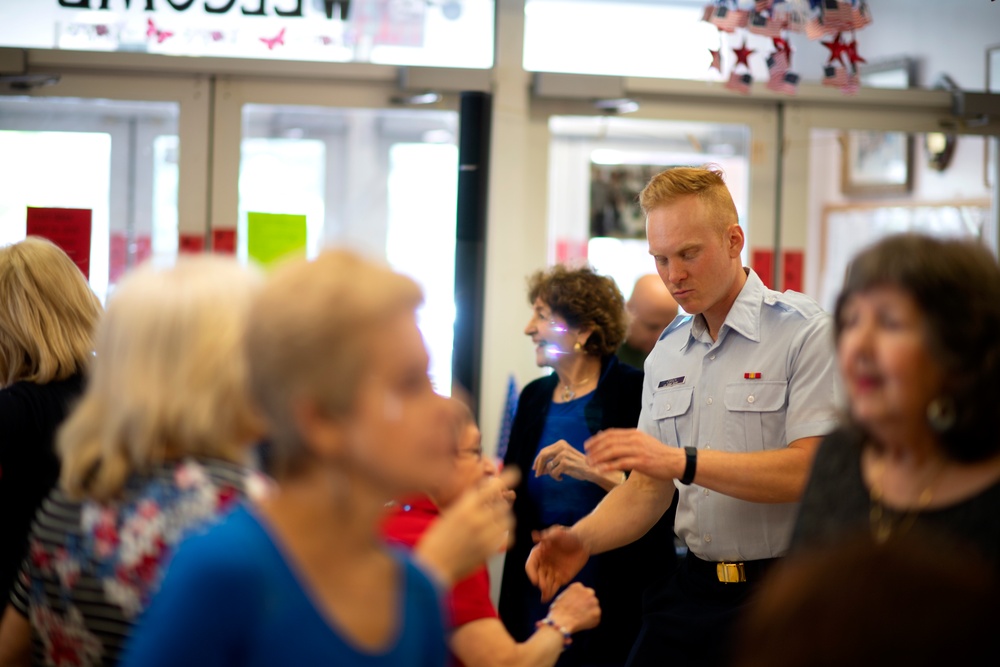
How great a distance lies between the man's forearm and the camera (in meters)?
2.43

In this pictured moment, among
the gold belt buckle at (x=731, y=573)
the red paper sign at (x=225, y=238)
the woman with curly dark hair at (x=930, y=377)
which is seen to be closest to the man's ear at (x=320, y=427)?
the woman with curly dark hair at (x=930, y=377)

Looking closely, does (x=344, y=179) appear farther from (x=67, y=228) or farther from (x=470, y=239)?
(x=67, y=228)

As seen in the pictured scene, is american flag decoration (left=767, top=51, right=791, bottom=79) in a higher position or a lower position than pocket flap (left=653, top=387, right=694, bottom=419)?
higher

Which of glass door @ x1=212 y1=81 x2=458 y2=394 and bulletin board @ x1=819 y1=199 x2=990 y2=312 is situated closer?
glass door @ x1=212 y1=81 x2=458 y2=394

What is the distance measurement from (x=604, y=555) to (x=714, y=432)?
0.79 metres

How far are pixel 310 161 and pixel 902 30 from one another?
10.5 feet

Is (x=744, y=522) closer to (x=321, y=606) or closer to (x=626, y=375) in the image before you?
(x=626, y=375)

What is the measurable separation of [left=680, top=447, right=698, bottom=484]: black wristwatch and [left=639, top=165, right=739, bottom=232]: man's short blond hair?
614 millimetres

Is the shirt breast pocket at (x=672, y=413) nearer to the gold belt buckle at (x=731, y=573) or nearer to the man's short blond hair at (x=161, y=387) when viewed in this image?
the gold belt buckle at (x=731, y=573)

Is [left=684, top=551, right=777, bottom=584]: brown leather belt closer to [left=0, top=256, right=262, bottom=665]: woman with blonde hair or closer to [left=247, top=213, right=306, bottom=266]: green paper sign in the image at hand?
[left=0, top=256, right=262, bottom=665]: woman with blonde hair

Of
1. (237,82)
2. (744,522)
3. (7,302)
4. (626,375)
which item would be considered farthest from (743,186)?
(7,302)

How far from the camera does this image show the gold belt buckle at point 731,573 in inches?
92.1

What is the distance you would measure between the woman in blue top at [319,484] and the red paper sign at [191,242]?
11.6 ft

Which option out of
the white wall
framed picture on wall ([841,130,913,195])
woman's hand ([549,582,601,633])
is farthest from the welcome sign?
woman's hand ([549,582,601,633])
